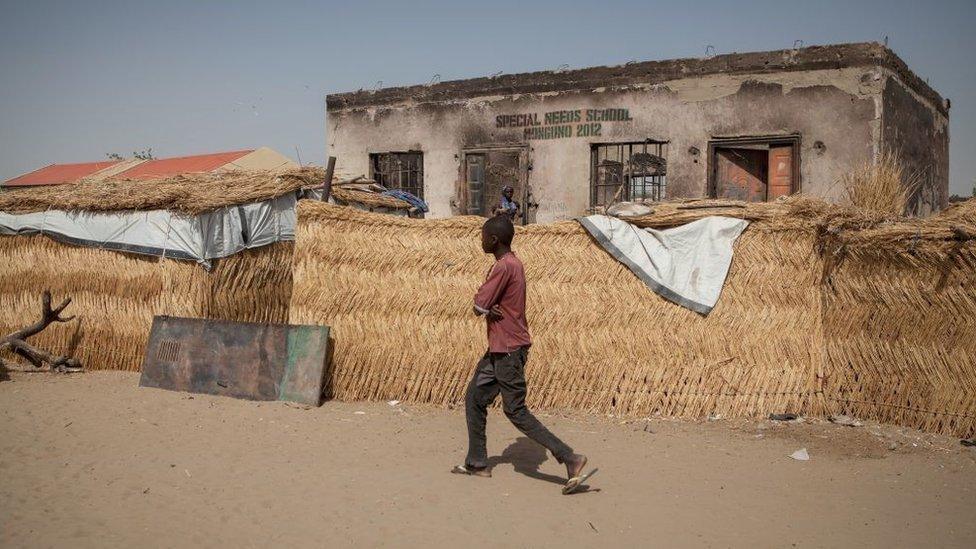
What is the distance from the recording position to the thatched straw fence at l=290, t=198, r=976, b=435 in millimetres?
6512

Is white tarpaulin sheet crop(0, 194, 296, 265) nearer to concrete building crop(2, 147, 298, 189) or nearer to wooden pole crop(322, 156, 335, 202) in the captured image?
wooden pole crop(322, 156, 335, 202)

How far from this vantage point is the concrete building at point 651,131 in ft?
42.4

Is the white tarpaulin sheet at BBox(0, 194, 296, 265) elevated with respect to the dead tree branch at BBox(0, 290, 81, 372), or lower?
elevated

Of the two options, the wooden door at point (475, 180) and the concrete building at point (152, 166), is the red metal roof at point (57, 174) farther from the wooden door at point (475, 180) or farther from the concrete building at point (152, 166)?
the wooden door at point (475, 180)

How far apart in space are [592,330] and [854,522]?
301cm

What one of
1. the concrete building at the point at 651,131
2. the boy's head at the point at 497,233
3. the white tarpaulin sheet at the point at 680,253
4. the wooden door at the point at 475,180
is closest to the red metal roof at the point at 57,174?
the concrete building at the point at 651,131

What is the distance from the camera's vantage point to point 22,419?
7.09 meters

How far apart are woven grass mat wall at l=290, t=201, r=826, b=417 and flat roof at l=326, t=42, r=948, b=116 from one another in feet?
23.1

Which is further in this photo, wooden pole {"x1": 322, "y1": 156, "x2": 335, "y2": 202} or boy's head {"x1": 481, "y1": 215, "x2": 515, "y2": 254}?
wooden pole {"x1": 322, "y1": 156, "x2": 335, "y2": 202}

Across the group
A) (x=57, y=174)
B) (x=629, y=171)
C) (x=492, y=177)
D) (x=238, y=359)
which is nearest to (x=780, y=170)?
(x=629, y=171)

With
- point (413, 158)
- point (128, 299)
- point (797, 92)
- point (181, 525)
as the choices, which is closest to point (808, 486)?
point (181, 525)

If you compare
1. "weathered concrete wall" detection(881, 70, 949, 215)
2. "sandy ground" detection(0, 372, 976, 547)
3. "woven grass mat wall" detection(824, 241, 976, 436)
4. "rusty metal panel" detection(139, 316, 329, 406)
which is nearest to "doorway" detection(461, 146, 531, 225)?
"weathered concrete wall" detection(881, 70, 949, 215)

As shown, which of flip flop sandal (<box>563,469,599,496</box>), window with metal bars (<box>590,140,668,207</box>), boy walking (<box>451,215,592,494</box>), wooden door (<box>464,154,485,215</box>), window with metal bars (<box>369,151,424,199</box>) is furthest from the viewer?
window with metal bars (<box>369,151,424,199</box>)

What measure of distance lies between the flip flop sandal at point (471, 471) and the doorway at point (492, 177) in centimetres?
1038
